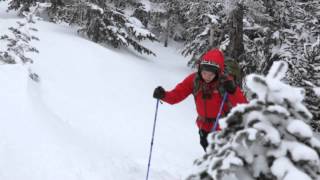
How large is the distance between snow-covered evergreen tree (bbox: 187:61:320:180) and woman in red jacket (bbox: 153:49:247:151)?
297 centimetres

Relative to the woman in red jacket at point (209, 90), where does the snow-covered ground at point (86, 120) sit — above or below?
below

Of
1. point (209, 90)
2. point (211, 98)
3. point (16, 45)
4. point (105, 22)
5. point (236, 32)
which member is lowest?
point (16, 45)

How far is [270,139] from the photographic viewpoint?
2.73 m

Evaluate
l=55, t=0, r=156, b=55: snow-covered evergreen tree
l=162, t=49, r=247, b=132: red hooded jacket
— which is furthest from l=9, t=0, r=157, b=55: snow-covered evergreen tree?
l=162, t=49, r=247, b=132: red hooded jacket

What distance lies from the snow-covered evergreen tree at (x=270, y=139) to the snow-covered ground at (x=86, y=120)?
789 millimetres

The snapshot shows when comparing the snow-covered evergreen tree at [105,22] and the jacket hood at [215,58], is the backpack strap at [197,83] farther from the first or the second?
the snow-covered evergreen tree at [105,22]

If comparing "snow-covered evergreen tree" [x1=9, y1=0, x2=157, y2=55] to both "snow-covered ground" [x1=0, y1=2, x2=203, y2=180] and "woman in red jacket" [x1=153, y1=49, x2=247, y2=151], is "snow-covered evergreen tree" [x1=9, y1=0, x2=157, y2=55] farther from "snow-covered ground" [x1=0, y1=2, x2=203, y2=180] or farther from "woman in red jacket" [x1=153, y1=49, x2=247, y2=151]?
"woman in red jacket" [x1=153, y1=49, x2=247, y2=151]

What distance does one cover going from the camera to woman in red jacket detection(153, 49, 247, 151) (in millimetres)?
5969

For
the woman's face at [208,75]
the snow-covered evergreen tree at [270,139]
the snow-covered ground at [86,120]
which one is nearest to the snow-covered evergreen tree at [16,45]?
the snow-covered ground at [86,120]

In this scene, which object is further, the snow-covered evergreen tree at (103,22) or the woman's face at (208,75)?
the snow-covered evergreen tree at (103,22)

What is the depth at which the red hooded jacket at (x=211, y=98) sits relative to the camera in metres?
5.99

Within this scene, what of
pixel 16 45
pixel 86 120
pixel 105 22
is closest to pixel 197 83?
pixel 86 120

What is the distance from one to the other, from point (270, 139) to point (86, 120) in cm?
793

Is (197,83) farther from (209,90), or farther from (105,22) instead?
(105,22)
